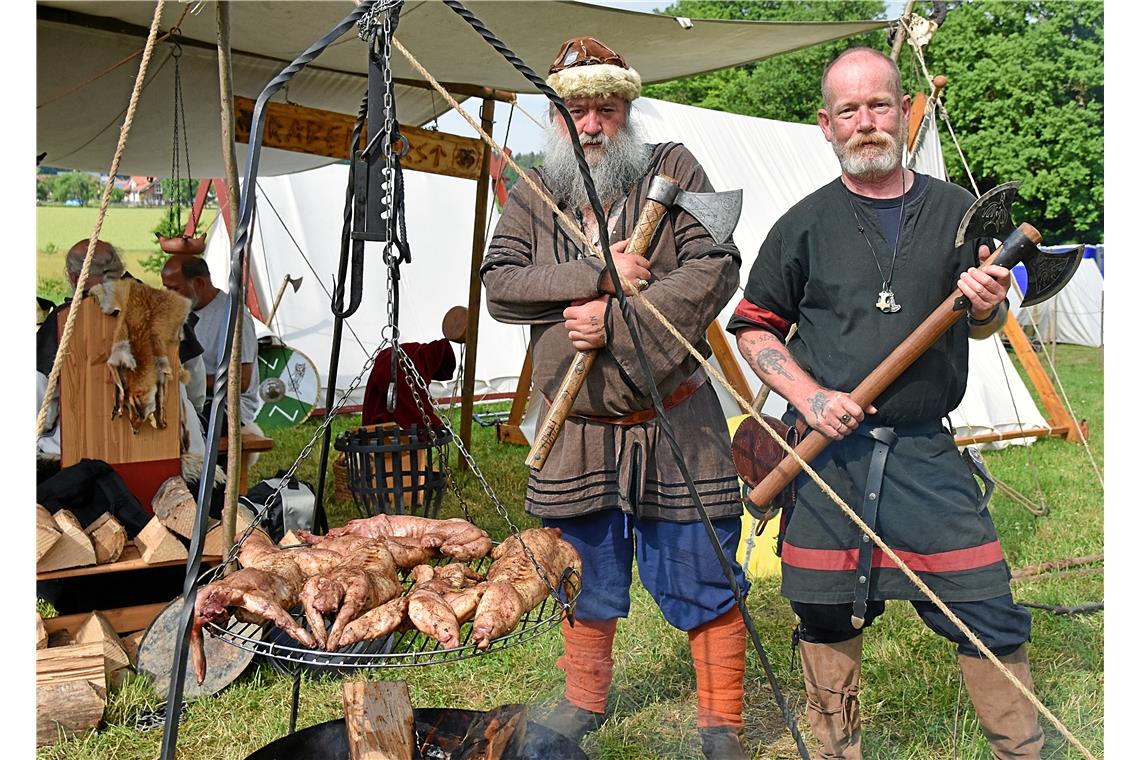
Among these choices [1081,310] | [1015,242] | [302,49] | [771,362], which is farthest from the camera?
[1081,310]

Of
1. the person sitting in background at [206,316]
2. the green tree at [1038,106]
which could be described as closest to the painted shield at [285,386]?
the person sitting in background at [206,316]

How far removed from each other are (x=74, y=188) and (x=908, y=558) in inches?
1546

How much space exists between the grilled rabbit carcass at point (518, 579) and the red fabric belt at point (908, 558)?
56 centimetres

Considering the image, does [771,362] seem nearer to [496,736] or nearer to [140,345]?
[496,736]

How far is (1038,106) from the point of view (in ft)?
69.6

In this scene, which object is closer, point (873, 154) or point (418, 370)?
point (873, 154)

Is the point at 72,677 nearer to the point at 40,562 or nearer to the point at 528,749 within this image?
the point at 40,562

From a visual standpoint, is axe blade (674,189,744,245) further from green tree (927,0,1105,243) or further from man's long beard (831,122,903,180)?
green tree (927,0,1105,243)

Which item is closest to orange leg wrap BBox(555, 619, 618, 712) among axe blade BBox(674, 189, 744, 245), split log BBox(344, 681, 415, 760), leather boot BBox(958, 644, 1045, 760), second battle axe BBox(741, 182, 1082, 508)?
split log BBox(344, 681, 415, 760)

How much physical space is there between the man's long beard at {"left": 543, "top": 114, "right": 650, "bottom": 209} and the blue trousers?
844 millimetres

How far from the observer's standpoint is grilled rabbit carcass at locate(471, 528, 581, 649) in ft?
5.35

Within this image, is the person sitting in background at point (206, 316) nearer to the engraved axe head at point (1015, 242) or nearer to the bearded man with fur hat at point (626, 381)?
the bearded man with fur hat at point (626, 381)

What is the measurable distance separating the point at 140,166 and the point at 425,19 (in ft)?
12.1

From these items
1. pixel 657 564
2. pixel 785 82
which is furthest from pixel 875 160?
pixel 785 82
